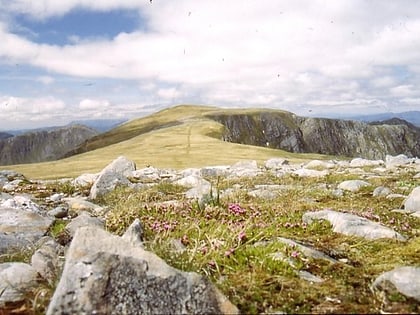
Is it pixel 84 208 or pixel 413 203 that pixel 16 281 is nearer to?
pixel 84 208

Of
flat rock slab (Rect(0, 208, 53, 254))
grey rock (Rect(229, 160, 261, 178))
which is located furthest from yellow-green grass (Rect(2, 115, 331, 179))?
flat rock slab (Rect(0, 208, 53, 254))

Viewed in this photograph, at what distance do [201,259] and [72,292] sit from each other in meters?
2.14

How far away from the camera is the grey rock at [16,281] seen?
5.80 m

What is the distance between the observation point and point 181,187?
2080cm

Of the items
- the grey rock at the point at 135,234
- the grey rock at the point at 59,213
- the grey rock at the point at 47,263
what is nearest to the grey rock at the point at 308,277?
the grey rock at the point at 135,234

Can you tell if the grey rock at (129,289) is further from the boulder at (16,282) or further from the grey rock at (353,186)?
the grey rock at (353,186)

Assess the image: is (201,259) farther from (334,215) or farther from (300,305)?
(334,215)

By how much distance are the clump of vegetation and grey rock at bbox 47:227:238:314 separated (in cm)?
58

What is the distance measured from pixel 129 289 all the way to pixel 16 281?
2.44 m

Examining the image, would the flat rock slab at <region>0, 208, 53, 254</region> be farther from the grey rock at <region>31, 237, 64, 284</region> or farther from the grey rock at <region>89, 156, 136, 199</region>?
the grey rock at <region>89, 156, 136, 199</region>

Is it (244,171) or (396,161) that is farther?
(396,161)

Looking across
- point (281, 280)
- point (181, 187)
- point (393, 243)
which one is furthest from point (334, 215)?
point (181, 187)

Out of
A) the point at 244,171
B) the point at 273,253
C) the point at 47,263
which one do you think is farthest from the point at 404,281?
the point at 244,171

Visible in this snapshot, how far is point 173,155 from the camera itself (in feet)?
299
